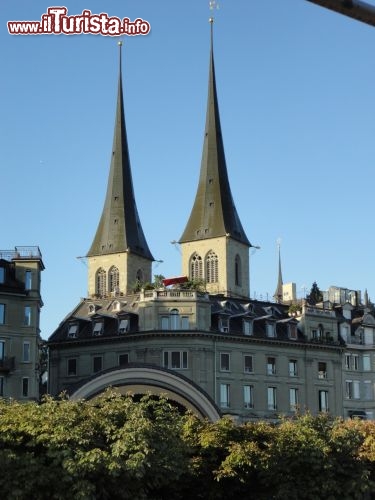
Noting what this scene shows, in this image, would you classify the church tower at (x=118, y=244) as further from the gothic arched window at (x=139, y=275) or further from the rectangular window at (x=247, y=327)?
the rectangular window at (x=247, y=327)

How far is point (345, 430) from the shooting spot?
5850cm

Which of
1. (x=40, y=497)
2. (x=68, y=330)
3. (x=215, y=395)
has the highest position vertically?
(x=68, y=330)

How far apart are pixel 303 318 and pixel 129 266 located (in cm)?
3701

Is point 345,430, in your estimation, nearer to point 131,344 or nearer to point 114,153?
point 131,344

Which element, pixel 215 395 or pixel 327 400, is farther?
pixel 327 400

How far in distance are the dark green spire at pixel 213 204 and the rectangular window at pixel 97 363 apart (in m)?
39.5

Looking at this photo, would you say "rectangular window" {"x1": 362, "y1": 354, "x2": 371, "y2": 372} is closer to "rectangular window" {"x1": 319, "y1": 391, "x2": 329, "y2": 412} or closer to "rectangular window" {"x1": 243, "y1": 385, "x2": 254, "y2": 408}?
"rectangular window" {"x1": 319, "y1": 391, "x2": 329, "y2": 412}

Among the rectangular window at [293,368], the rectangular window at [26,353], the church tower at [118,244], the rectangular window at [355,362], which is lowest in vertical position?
the rectangular window at [26,353]

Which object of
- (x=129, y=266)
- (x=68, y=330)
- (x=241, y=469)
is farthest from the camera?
(x=129, y=266)

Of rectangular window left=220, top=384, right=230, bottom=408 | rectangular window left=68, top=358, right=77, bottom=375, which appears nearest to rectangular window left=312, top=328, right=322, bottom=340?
rectangular window left=220, top=384, right=230, bottom=408

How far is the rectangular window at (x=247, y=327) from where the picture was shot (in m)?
112

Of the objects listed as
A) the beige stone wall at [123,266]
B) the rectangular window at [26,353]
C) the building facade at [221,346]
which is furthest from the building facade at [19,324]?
the beige stone wall at [123,266]

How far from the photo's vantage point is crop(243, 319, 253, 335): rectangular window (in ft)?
369

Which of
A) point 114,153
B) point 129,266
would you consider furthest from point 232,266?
point 114,153
